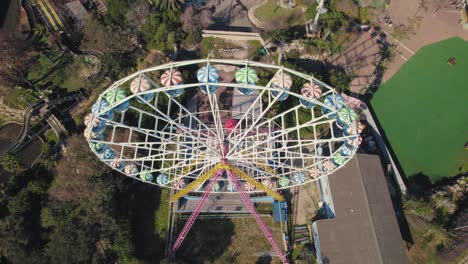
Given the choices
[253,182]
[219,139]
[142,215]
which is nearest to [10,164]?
[142,215]

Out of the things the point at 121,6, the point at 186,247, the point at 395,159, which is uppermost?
the point at 121,6

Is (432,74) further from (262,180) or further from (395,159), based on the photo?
(262,180)

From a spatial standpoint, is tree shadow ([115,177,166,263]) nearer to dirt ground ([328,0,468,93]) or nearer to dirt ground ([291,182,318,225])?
dirt ground ([291,182,318,225])

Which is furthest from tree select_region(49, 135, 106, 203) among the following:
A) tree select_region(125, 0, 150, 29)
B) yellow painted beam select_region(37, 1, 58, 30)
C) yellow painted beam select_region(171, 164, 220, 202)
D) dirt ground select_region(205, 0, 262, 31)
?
dirt ground select_region(205, 0, 262, 31)

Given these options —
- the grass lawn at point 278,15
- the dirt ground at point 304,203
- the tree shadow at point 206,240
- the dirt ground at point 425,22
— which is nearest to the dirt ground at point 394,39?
the dirt ground at point 425,22

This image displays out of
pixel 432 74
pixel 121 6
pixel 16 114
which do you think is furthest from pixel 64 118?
pixel 432 74

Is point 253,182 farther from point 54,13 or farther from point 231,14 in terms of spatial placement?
point 54,13
